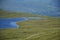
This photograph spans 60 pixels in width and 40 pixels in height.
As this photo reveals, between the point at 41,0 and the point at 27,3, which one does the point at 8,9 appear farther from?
the point at 41,0

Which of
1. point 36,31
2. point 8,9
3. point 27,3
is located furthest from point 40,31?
point 8,9

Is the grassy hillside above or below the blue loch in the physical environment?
below

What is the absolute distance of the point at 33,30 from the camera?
2.71 metres

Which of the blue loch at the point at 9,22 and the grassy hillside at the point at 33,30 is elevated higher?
the blue loch at the point at 9,22

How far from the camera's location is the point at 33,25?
273 centimetres

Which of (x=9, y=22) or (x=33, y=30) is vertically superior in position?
(x=9, y=22)

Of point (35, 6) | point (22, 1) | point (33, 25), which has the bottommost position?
point (33, 25)

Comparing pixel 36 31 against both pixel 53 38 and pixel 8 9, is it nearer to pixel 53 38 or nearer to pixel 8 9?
pixel 53 38

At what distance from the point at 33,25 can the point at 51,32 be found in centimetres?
45

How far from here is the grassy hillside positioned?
105 inches

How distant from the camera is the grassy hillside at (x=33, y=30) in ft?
8.77

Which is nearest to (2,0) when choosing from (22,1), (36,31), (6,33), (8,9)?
(8,9)

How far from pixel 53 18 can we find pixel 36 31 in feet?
1.68

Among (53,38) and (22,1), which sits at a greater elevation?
(22,1)
